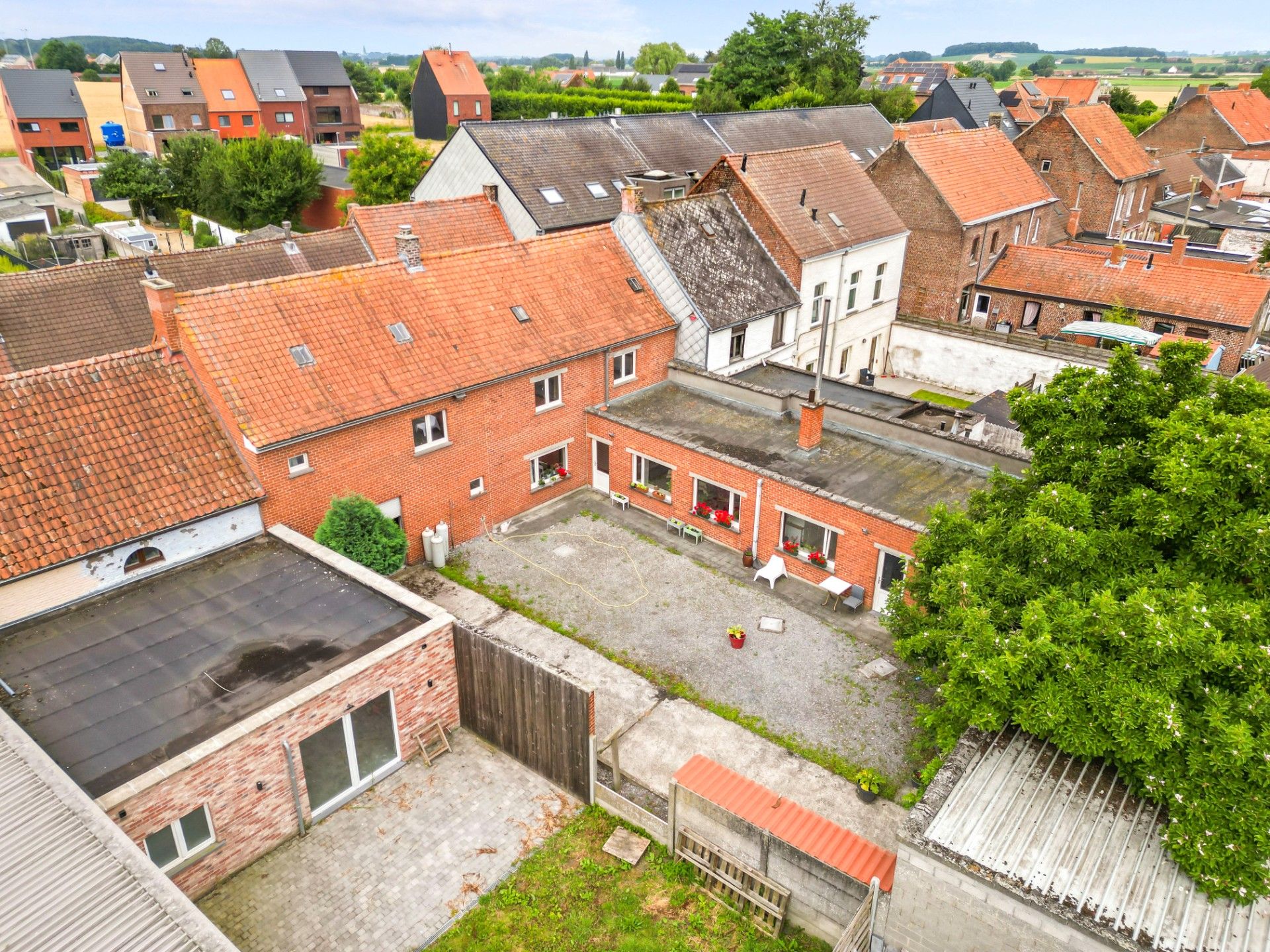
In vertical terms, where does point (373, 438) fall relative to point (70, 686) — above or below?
above

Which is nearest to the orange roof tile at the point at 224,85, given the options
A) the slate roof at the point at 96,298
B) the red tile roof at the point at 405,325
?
the slate roof at the point at 96,298

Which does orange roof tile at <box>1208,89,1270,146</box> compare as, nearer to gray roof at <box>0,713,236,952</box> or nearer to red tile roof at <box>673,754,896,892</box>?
red tile roof at <box>673,754,896,892</box>

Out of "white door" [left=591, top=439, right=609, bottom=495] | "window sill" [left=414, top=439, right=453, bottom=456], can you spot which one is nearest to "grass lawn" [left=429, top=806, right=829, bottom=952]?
"window sill" [left=414, top=439, right=453, bottom=456]

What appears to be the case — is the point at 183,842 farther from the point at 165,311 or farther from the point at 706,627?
the point at 706,627

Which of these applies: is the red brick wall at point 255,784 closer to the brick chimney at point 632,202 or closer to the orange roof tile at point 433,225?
the brick chimney at point 632,202

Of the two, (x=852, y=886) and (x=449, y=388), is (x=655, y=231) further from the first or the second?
(x=852, y=886)

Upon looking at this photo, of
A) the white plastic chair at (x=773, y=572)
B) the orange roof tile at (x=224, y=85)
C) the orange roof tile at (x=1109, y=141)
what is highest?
the orange roof tile at (x=224, y=85)

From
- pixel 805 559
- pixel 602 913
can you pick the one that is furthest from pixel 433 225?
pixel 602 913

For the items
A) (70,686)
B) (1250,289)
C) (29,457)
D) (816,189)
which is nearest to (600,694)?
(70,686)
